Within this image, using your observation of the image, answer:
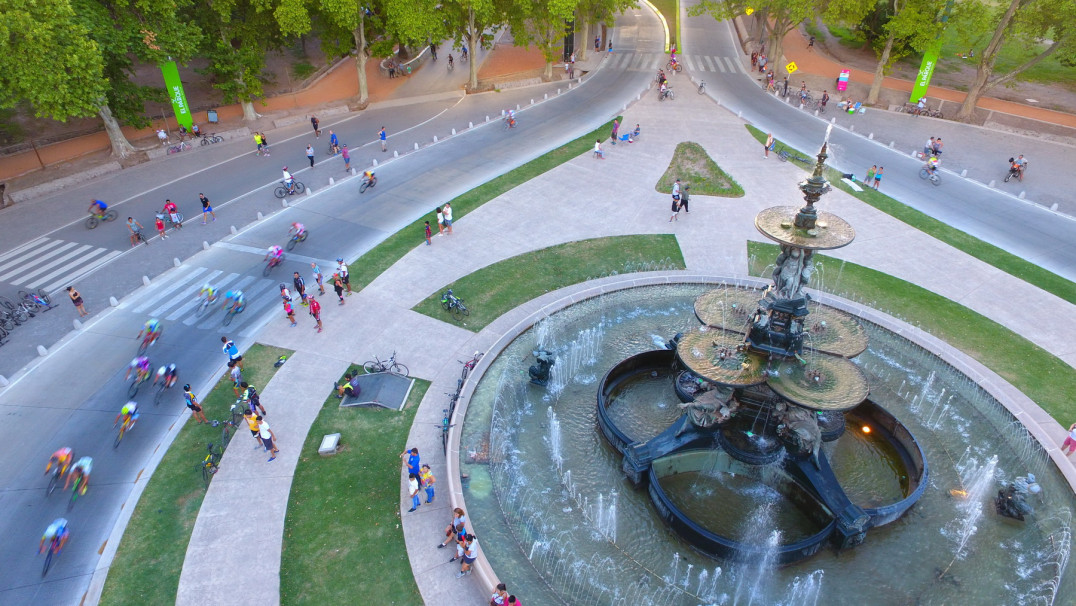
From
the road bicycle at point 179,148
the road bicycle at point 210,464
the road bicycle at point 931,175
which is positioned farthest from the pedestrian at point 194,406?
the road bicycle at point 931,175

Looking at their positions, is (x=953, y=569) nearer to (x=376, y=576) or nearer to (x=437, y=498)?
(x=437, y=498)

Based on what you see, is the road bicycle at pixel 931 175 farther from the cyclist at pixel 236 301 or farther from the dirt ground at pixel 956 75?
the cyclist at pixel 236 301

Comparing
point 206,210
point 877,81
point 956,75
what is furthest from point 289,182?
point 956,75

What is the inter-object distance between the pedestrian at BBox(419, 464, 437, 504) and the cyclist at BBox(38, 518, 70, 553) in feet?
31.1

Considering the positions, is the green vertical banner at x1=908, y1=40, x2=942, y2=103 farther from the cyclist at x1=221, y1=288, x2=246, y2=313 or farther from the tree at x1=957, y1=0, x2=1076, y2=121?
the cyclist at x1=221, y1=288, x2=246, y2=313

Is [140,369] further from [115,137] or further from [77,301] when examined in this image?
[115,137]

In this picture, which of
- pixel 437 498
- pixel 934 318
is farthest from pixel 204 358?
pixel 934 318

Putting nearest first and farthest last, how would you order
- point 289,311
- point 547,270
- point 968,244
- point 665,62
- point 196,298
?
point 289,311
point 196,298
point 547,270
point 968,244
point 665,62

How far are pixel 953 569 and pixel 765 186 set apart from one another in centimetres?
2491

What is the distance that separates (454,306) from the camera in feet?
79.6

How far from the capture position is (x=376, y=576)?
49.1 ft

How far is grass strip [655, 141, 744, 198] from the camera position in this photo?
34.7 m

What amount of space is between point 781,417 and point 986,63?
1679 inches

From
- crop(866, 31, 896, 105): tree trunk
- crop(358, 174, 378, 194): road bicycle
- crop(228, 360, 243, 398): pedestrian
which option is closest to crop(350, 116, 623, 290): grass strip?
crop(358, 174, 378, 194): road bicycle
